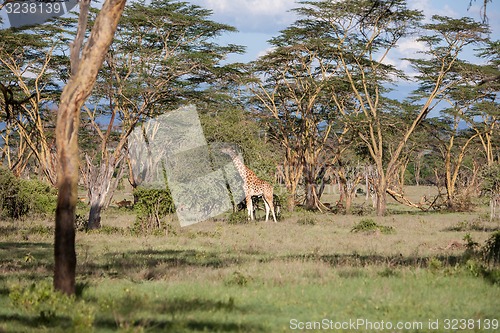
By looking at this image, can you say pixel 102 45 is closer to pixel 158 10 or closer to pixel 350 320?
pixel 350 320

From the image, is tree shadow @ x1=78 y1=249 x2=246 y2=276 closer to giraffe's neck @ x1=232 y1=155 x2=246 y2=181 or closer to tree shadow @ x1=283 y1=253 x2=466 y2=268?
tree shadow @ x1=283 y1=253 x2=466 y2=268

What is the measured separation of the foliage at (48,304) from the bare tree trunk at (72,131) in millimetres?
243

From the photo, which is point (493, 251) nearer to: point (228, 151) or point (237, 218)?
point (237, 218)

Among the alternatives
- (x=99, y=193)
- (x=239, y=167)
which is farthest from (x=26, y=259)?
(x=239, y=167)

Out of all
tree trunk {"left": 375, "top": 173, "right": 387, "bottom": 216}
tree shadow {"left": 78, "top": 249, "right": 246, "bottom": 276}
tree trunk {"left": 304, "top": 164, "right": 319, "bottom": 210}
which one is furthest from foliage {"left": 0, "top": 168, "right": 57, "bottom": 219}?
tree trunk {"left": 375, "top": 173, "right": 387, "bottom": 216}

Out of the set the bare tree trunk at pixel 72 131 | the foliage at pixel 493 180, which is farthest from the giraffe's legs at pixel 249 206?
the bare tree trunk at pixel 72 131

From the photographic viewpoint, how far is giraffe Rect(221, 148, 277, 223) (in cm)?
2441

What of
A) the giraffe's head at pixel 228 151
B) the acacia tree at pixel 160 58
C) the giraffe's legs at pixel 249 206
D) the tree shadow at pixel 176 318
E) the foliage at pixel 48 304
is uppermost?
the acacia tree at pixel 160 58

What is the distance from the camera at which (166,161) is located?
26344 millimetres

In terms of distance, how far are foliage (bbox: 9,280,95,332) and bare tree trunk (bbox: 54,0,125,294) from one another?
243 mm

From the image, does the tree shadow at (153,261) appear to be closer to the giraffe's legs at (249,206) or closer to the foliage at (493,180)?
the giraffe's legs at (249,206)

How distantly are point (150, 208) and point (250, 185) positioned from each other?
5.99 m

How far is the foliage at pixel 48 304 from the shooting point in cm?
688

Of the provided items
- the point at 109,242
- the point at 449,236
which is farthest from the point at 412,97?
the point at 109,242
